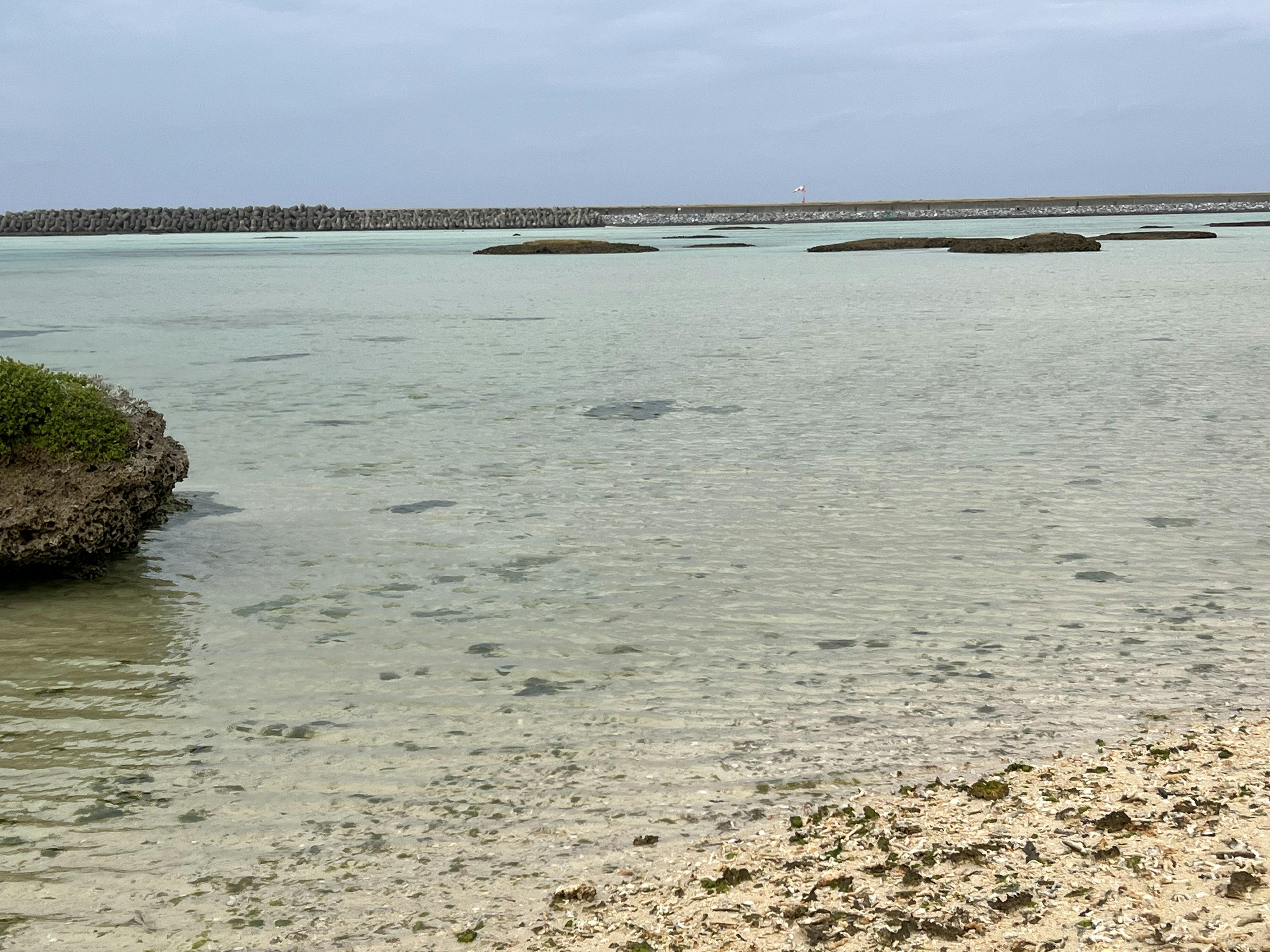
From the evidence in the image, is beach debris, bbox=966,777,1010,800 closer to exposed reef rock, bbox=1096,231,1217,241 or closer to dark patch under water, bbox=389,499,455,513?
dark patch under water, bbox=389,499,455,513

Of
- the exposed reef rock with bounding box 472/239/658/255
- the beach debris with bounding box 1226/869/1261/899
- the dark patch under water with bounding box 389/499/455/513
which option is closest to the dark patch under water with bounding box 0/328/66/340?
the dark patch under water with bounding box 389/499/455/513

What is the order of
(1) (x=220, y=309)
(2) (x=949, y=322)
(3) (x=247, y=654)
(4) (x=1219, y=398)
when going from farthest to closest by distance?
(1) (x=220, y=309) < (2) (x=949, y=322) < (4) (x=1219, y=398) < (3) (x=247, y=654)

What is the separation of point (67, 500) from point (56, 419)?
1.79 ft

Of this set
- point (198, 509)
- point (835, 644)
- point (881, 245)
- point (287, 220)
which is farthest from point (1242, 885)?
point (287, 220)

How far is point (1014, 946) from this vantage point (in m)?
3.43

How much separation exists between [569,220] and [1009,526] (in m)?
144

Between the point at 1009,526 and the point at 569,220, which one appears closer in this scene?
the point at 1009,526

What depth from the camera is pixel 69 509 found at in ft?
23.4

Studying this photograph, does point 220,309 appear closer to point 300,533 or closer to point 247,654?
point 300,533

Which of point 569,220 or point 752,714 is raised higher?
point 569,220

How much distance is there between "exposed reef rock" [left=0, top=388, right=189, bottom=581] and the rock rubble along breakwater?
5213 inches

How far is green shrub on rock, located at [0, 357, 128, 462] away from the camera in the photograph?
23.9ft

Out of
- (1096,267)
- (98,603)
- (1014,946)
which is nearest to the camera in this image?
(1014,946)

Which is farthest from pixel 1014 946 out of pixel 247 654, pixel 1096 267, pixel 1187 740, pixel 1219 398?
pixel 1096 267
